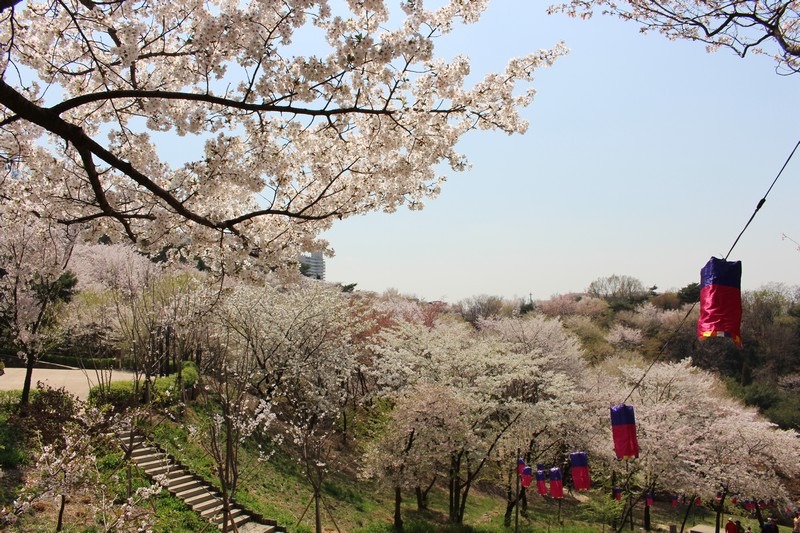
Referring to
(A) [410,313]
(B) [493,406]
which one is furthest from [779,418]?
(B) [493,406]

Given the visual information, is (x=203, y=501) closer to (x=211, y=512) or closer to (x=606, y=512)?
(x=211, y=512)

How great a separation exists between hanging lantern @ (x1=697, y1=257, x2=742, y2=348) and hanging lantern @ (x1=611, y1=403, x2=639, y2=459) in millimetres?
4364

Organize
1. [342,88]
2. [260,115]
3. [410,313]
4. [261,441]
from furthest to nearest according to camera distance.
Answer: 1. [410,313]
2. [261,441]
3. [260,115]
4. [342,88]

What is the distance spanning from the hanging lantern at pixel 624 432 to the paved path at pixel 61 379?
15784mm

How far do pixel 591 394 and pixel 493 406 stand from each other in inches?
364

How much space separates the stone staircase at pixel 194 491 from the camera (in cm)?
1195

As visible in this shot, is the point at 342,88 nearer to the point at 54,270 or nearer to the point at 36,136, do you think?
the point at 36,136

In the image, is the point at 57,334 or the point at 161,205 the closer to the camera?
the point at 161,205

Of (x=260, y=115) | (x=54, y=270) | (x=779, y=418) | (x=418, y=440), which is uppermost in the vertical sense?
(x=260, y=115)

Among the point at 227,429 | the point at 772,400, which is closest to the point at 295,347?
the point at 227,429

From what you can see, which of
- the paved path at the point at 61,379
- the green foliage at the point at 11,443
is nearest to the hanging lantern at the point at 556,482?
the green foliage at the point at 11,443

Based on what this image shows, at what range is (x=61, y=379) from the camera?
1995 cm

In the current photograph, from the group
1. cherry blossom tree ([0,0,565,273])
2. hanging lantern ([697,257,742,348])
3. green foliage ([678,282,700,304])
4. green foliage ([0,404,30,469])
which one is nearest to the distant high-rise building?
cherry blossom tree ([0,0,565,273])

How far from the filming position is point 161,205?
4.69 m
